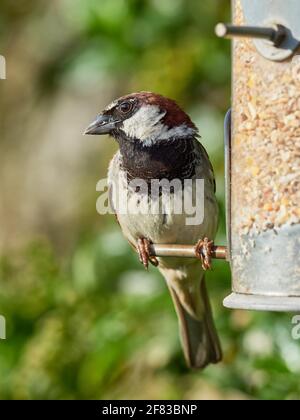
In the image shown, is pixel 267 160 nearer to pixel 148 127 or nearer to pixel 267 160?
pixel 267 160

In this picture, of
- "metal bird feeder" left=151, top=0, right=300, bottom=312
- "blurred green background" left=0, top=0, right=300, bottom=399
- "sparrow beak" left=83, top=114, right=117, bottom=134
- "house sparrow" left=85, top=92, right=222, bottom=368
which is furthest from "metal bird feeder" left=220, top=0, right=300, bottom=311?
"blurred green background" left=0, top=0, right=300, bottom=399

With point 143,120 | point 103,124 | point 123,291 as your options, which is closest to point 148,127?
point 143,120

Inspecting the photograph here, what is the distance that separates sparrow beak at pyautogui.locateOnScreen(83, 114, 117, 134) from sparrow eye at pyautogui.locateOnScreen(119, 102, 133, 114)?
0.15 feet

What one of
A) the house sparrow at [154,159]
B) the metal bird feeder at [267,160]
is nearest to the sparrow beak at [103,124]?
the house sparrow at [154,159]

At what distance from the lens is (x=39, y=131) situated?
761 centimetres

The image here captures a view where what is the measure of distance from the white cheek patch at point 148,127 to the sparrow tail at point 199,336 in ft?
2.46

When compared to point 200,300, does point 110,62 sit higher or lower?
higher

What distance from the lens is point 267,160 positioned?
9.93ft

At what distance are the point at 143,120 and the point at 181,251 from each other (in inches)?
21.4

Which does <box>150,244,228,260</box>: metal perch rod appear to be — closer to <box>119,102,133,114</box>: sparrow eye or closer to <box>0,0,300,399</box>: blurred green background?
<box>119,102,133,114</box>: sparrow eye
